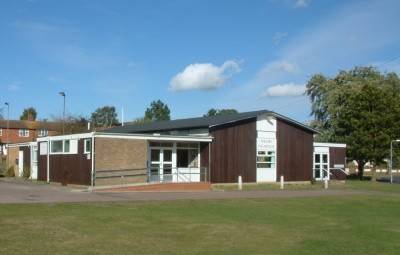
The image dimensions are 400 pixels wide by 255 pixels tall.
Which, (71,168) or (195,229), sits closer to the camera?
(195,229)

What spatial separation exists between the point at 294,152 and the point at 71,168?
15.2 metres

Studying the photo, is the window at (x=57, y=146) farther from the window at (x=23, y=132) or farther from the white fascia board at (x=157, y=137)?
the window at (x=23, y=132)

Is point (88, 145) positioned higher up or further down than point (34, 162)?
higher up

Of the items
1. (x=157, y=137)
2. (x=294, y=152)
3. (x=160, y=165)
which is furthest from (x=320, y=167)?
(x=157, y=137)

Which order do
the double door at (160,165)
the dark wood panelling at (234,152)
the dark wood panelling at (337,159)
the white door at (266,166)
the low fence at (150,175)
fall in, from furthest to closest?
the dark wood panelling at (337,159), the white door at (266,166), the dark wood panelling at (234,152), the double door at (160,165), the low fence at (150,175)

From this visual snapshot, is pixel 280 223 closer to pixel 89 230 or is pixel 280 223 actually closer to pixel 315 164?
pixel 89 230

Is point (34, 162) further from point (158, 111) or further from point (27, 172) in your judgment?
point (158, 111)

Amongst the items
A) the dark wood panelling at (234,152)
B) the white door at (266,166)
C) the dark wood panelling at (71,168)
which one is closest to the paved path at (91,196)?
the dark wood panelling at (71,168)

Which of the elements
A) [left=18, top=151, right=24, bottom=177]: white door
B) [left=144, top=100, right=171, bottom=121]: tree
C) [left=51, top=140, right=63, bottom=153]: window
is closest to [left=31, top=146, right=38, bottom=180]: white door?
[left=18, top=151, right=24, bottom=177]: white door

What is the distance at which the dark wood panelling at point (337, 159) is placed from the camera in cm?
4516

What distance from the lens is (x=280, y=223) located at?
1567 centimetres

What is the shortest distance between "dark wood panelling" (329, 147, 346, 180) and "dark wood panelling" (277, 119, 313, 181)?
5366 millimetres

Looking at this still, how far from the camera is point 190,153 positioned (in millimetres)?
36000

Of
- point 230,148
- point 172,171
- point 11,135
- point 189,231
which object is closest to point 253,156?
point 230,148
